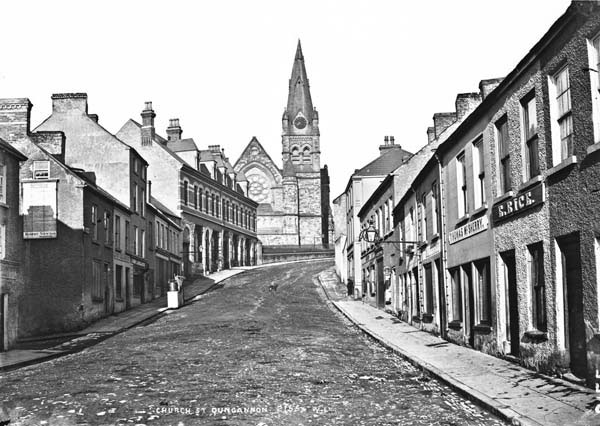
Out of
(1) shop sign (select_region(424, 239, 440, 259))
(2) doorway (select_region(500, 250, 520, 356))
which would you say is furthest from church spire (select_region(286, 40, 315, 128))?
(2) doorway (select_region(500, 250, 520, 356))

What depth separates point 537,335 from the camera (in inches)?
543

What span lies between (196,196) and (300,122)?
60.2 m

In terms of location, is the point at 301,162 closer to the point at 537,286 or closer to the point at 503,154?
the point at 503,154

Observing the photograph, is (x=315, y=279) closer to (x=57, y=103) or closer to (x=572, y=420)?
(x=57, y=103)

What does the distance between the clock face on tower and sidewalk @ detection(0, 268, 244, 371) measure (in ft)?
252

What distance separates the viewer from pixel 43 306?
101ft

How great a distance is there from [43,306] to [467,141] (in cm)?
1949

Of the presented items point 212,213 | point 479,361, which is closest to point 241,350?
point 479,361

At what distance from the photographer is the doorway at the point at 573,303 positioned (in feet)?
39.7

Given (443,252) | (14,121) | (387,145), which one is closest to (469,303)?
(443,252)

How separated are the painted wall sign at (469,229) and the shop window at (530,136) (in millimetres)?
2856

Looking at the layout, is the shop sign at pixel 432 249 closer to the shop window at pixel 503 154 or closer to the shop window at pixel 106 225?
the shop window at pixel 503 154

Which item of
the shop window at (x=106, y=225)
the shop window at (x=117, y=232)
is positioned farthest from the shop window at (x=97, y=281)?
the shop window at (x=117, y=232)

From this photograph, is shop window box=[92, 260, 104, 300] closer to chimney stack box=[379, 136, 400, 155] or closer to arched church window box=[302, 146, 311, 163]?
chimney stack box=[379, 136, 400, 155]
